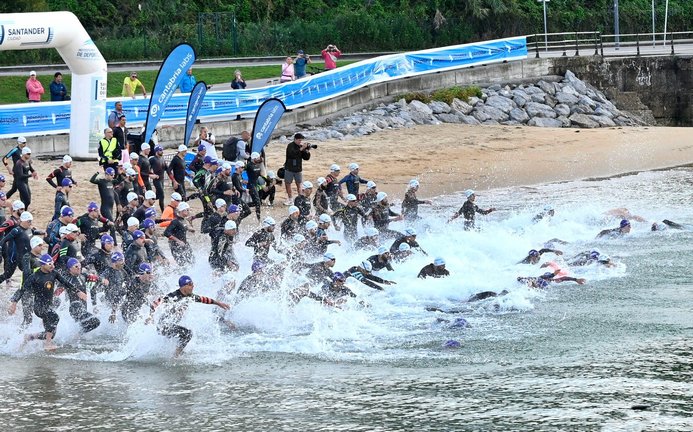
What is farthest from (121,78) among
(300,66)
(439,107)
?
(439,107)

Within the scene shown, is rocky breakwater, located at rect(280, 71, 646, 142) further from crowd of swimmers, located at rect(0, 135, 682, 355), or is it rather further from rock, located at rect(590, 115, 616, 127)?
crowd of swimmers, located at rect(0, 135, 682, 355)

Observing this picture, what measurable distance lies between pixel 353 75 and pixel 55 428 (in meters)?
24.9

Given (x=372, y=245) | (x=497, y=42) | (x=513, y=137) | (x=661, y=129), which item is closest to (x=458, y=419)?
(x=372, y=245)

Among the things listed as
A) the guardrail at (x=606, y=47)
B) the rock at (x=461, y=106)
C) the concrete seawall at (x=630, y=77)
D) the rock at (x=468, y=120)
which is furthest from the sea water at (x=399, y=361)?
the guardrail at (x=606, y=47)

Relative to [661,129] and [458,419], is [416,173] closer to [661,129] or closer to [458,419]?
[661,129]

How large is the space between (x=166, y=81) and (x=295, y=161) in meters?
3.41

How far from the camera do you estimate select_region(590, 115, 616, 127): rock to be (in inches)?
1614

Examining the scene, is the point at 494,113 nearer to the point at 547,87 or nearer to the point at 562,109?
the point at 562,109

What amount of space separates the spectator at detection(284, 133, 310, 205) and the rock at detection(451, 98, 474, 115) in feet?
43.4

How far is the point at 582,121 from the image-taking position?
40.4m

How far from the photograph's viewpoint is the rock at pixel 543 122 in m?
39.2

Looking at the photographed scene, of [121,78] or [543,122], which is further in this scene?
[121,78]

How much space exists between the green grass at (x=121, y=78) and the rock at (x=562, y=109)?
8408 millimetres

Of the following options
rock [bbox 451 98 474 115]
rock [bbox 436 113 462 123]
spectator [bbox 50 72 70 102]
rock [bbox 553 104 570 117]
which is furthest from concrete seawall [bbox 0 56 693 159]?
spectator [bbox 50 72 70 102]
